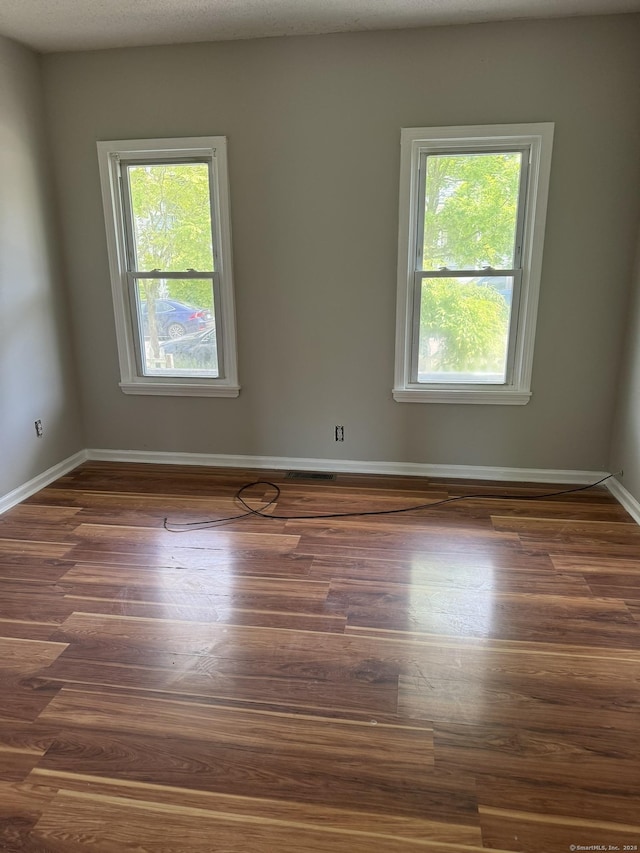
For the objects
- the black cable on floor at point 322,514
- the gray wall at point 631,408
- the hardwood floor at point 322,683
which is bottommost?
the hardwood floor at point 322,683

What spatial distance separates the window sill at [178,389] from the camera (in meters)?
3.77

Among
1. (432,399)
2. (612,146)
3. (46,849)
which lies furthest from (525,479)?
(46,849)

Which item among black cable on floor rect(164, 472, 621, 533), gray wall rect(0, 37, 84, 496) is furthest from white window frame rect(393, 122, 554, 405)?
gray wall rect(0, 37, 84, 496)

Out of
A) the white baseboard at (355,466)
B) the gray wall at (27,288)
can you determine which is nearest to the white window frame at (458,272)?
the white baseboard at (355,466)

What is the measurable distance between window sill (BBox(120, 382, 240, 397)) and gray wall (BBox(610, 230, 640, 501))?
2.44 meters

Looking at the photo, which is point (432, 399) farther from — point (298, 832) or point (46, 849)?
point (46, 849)

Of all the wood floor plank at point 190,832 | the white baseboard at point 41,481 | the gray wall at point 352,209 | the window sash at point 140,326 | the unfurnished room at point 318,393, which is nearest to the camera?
the wood floor plank at point 190,832

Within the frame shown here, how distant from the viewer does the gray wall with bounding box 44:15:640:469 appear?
3.07 meters

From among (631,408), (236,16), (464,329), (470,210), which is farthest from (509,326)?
(236,16)

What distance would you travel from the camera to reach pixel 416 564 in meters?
2.65

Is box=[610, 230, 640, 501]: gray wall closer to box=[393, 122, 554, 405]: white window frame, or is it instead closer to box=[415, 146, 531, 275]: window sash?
box=[393, 122, 554, 405]: white window frame

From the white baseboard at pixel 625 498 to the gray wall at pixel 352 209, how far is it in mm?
163

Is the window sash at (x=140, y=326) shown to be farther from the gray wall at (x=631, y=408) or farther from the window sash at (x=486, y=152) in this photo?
the gray wall at (x=631, y=408)

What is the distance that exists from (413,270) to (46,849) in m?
3.15
